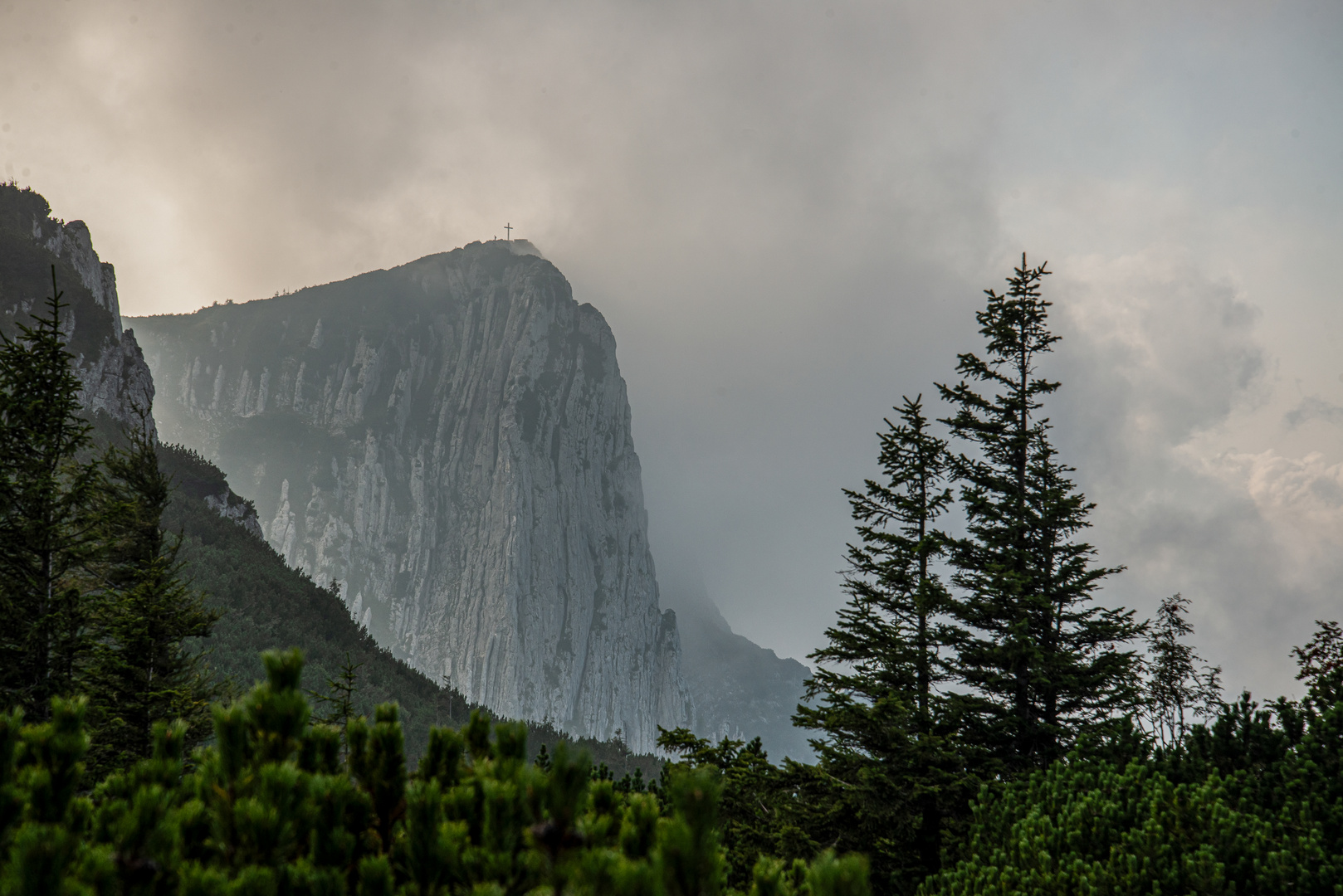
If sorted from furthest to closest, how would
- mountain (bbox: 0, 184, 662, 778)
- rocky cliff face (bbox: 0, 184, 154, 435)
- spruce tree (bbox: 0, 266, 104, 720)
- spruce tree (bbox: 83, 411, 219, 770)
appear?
rocky cliff face (bbox: 0, 184, 154, 435) → mountain (bbox: 0, 184, 662, 778) → spruce tree (bbox: 83, 411, 219, 770) → spruce tree (bbox: 0, 266, 104, 720)

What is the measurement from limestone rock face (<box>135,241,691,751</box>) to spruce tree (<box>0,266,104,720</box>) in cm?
11960

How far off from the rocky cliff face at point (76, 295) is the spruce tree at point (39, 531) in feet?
132

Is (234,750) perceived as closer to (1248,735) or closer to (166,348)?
(1248,735)

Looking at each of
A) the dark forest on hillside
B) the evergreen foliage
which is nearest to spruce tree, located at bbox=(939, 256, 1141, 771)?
the dark forest on hillside

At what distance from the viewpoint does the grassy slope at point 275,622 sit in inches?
1398

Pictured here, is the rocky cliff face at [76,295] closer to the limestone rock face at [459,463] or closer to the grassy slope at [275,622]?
the grassy slope at [275,622]

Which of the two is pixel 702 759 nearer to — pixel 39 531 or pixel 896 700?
pixel 896 700

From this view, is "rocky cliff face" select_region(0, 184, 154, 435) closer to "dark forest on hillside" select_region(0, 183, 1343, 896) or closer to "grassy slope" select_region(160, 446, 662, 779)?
"grassy slope" select_region(160, 446, 662, 779)

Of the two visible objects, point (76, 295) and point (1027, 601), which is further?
point (76, 295)

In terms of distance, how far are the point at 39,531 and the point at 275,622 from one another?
1340 inches

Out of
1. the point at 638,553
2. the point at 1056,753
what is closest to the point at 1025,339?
the point at 1056,753

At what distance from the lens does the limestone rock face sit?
136 meters

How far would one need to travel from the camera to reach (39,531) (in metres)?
9.72

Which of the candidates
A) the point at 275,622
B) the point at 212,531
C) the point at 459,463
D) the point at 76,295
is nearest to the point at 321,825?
the point at 275,622
